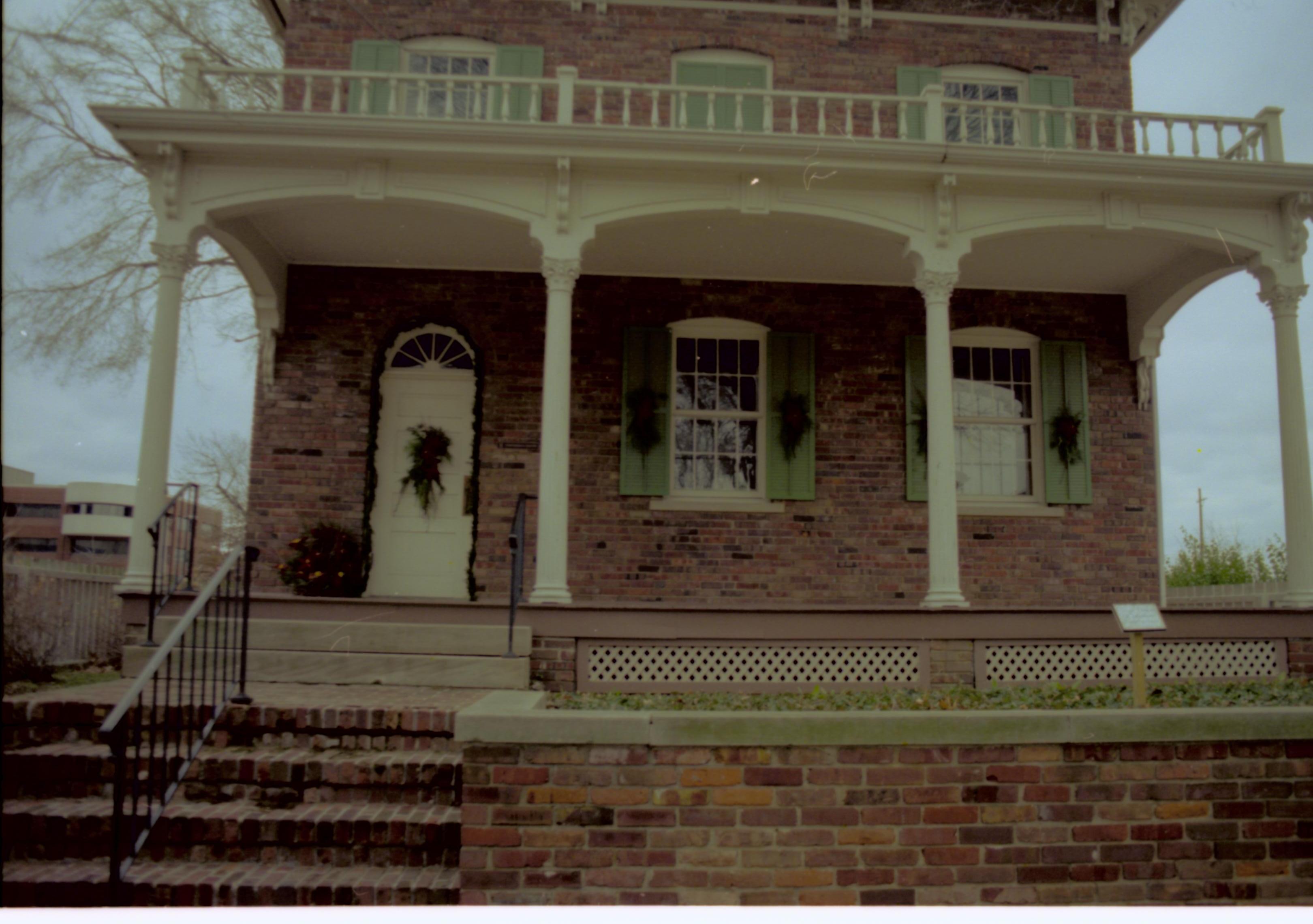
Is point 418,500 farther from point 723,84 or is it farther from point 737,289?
point 723,84

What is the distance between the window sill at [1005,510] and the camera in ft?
31.8

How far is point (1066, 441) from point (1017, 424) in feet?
1.65

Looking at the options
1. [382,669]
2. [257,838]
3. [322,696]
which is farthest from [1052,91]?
[257,838]

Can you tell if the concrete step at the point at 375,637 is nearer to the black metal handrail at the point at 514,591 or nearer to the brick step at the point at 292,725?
the black metal handrail at the point at 514,591

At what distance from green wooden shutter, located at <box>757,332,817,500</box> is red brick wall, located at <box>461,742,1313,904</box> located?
5868 mm

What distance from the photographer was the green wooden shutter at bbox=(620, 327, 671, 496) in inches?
368

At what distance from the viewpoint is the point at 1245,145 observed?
8.42m

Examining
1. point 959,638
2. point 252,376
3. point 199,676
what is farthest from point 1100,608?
point 252,376

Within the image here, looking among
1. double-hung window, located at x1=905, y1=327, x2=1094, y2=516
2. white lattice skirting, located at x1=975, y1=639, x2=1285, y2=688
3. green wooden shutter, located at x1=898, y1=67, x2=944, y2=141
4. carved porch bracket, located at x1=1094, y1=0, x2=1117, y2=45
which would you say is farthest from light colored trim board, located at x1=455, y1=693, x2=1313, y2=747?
carved porch bracket, located at x1=1094, y1=0, x2=1117, y2=45

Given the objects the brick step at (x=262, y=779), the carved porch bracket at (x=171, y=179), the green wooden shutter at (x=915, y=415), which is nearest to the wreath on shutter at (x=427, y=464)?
the carved porch bracket at (x=171, y=179)

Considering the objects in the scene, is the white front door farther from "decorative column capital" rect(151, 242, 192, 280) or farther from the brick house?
"decorative column capital" rect(151, 242, 192, 280)

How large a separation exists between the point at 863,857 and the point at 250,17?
13.9 m

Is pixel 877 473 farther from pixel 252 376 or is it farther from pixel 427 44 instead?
pixel 252 376

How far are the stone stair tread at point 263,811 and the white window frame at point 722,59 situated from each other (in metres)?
8.33
